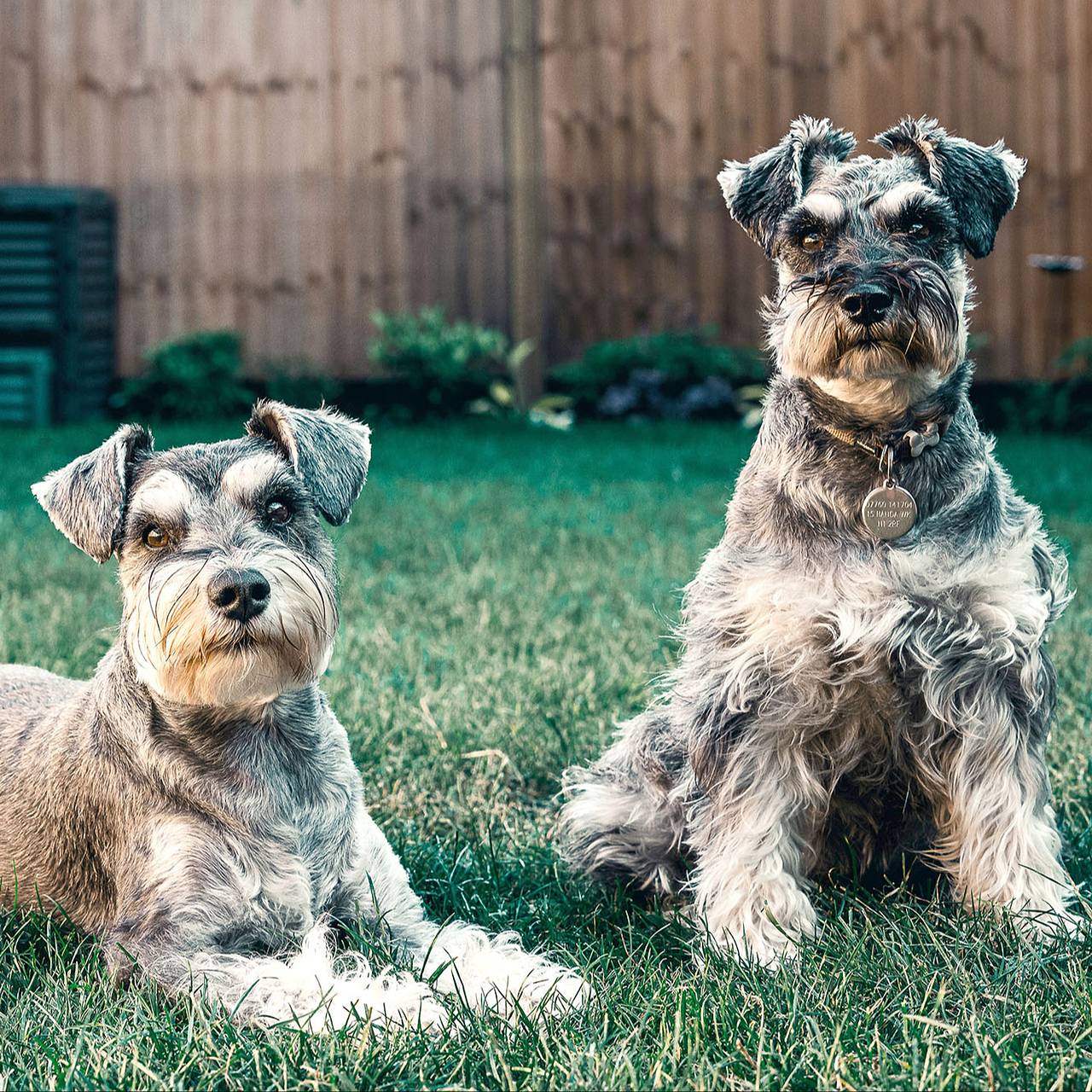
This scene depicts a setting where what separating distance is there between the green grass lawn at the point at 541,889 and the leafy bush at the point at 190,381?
2.98 m

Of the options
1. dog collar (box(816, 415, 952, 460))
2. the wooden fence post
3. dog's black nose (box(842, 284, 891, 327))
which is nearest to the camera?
dog's black nose (box(842, 284, 891, 327))

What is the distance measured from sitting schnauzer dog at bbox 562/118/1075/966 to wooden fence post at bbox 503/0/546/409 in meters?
8.28

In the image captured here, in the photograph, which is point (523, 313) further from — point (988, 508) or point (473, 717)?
point (988, 508)

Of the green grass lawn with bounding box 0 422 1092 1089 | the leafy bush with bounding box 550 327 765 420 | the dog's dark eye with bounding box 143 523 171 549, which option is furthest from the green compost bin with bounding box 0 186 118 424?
the dog's dark eye with bounding box 143 523 171 549

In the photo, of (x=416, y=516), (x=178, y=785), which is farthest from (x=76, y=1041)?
(x=416, y=516)

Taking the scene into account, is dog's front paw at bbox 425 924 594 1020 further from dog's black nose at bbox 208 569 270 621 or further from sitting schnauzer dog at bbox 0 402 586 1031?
dog's black nose at bbox 208 569 270 621

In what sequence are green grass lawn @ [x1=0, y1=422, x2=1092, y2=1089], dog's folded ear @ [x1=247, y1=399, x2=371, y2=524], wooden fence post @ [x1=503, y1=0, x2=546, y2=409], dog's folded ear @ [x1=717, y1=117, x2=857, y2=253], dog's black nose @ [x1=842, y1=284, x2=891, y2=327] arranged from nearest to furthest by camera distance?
green grass lawn @ [x1=0, y1=422, x2=1092, y2=1089] → dog's black nose @ [x1=842, y1=284, x2=891, y2=327] → dog's folded ear @ [x1=247, y1=399, x2=371, y2=524] → dog's folded ear @ [x1=717, y1=117, x2=857, y2=253] → wooden fence post @ [x1=503, y1=0, x2=546, y2=409]

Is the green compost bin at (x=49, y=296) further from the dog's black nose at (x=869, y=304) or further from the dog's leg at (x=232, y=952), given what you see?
the dog's black nose at (x=869, y=304)

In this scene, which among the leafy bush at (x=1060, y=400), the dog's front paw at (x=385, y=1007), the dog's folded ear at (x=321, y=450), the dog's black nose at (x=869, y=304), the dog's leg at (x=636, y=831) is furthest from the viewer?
the leafy bush at (x=1060, y=400)

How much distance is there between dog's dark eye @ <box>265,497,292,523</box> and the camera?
3.20 m

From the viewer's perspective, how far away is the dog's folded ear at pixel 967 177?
132 inches

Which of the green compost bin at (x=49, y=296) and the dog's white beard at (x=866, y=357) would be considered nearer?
the dog's white beard at (x=866, y=357)

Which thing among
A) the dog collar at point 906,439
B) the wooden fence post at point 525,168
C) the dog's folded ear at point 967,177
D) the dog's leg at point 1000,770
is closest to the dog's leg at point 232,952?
the dog's leg at point 1000,770

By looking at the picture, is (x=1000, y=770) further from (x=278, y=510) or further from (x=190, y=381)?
(x=190, y=381)
